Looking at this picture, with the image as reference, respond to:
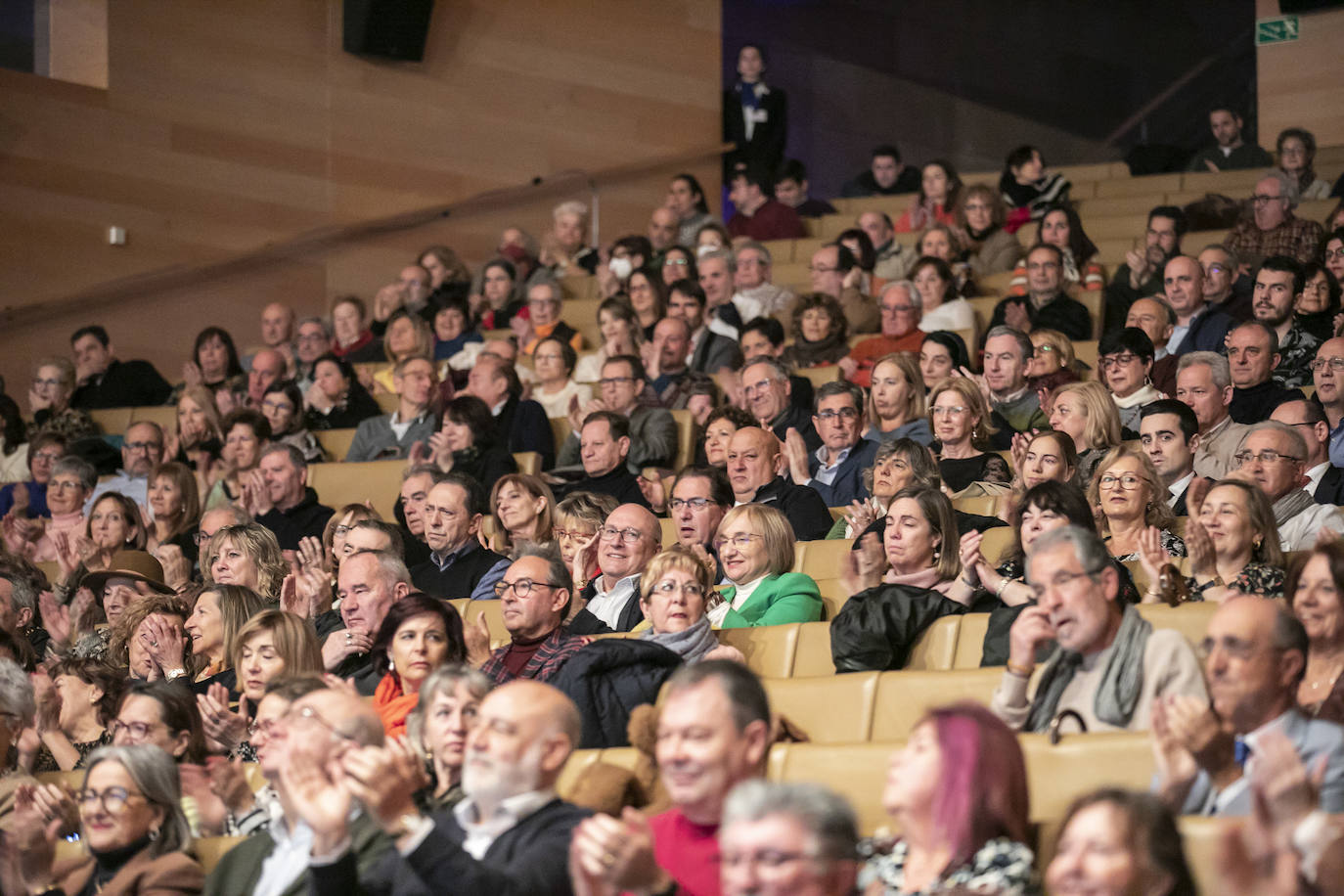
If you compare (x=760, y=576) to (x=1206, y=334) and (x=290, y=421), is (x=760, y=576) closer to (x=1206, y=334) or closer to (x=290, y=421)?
(x=1206, y=334)

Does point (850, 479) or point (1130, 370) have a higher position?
point (1130, 370)

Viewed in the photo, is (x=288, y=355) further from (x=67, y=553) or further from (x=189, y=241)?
(x=67, y=553)

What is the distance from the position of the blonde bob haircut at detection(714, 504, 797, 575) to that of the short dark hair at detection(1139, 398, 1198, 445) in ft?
2.92

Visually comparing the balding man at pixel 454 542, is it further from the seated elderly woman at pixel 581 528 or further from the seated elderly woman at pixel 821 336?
the seated elderly woman at pixel 821 336

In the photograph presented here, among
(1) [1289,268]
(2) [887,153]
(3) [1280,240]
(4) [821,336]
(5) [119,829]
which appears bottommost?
(5) [119,829]

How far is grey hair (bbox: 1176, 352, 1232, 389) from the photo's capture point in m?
3.73

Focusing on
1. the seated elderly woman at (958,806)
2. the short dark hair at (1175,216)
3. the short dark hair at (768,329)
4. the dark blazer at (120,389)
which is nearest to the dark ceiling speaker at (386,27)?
the dark blazer at (120,389)

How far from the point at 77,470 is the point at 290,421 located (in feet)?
2.09

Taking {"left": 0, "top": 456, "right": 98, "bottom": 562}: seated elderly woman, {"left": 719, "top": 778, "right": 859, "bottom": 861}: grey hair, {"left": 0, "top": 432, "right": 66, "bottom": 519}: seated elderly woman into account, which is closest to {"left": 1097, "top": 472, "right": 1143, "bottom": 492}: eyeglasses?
{"left": 719, "top": 778, "right": 859, "bottom": 861}: grey hair

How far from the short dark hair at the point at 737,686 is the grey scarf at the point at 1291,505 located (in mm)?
1517

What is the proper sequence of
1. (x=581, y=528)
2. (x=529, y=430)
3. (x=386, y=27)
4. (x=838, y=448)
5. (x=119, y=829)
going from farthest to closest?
(x=386, y=27) < (x=529, y=430) < (x=838, y=448) < (x=581, y=528) < (x=119, y=829)

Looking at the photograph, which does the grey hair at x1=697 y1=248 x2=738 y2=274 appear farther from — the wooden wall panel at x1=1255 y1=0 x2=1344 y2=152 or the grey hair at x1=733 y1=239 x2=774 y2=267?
the wooden wall panel at x1=1255 y1=0 x2=1344 y2=152

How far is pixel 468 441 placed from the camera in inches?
174

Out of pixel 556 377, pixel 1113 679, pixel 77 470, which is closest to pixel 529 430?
pixel 556 377
